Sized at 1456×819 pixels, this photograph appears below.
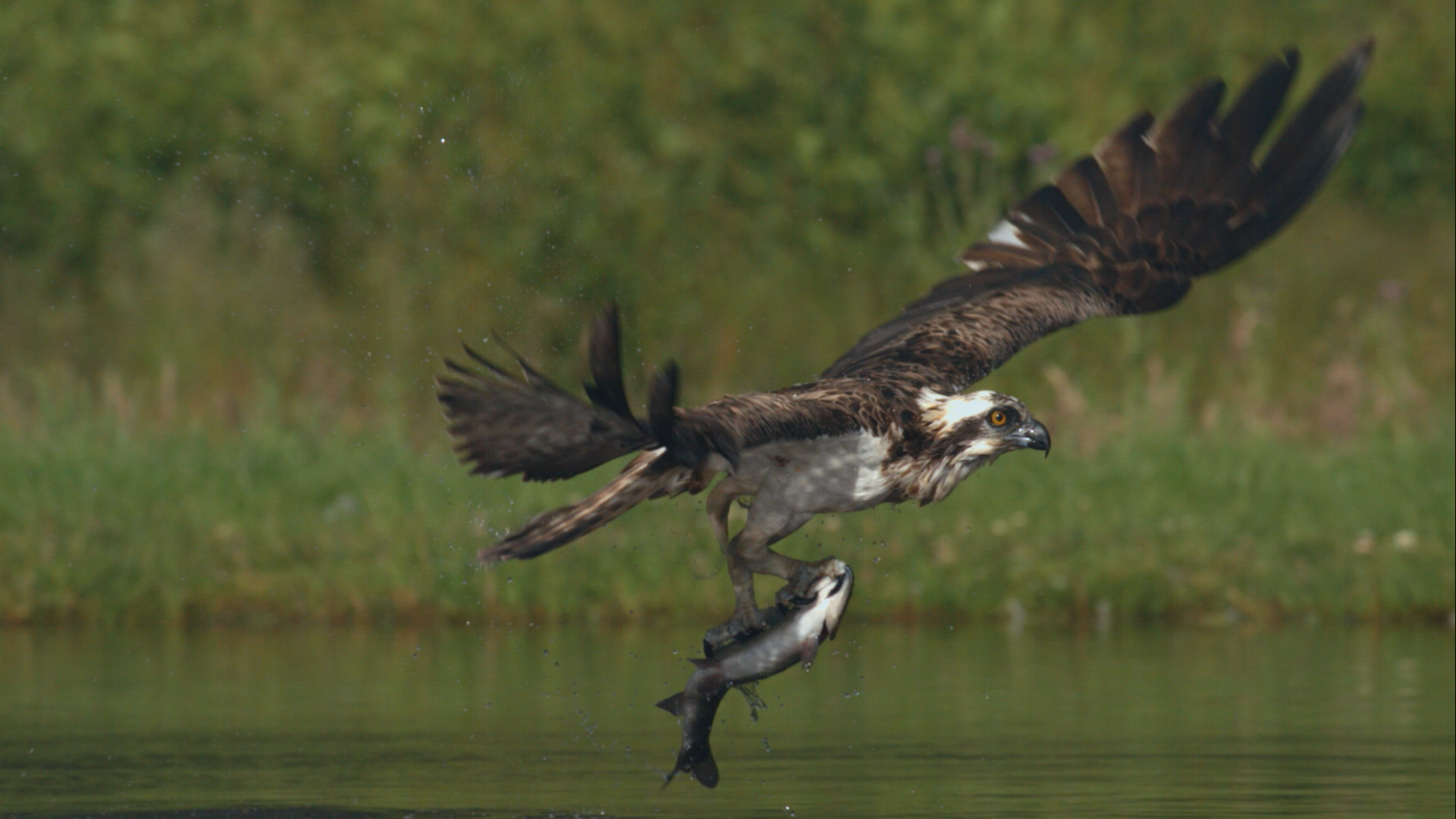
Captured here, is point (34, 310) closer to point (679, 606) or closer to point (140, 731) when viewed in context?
point (679, 606)

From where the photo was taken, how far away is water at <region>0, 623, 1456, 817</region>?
8.99 metres

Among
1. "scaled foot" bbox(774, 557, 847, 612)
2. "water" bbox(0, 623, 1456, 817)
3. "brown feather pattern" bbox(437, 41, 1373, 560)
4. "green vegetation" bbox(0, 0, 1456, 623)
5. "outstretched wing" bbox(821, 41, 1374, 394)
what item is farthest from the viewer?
"green vegetation" bbox(0, 0, 1456, 623)

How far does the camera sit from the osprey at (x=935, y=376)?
712 cm

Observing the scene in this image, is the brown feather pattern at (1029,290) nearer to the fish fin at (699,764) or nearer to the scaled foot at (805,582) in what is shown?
the scaled foot at (805,582)

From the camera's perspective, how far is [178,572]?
13711 millimetres

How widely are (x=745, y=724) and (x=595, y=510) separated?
397 centimetres

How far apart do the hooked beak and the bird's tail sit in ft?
4.25

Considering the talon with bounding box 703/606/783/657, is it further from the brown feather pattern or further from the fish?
the brown feather pattern

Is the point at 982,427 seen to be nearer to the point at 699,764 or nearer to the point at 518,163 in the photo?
the point at 699,764

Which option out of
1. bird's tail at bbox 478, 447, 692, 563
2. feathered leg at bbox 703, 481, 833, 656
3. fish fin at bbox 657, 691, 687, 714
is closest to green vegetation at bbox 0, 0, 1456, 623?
feathered leg at bbox 703, 481, 833, 656

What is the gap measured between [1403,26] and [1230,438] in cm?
950

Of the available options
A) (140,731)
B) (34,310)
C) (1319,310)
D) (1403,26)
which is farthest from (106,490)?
(1403,26)

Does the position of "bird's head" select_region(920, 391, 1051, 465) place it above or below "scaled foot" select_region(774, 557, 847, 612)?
above

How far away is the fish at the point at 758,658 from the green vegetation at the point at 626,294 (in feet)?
18.3
